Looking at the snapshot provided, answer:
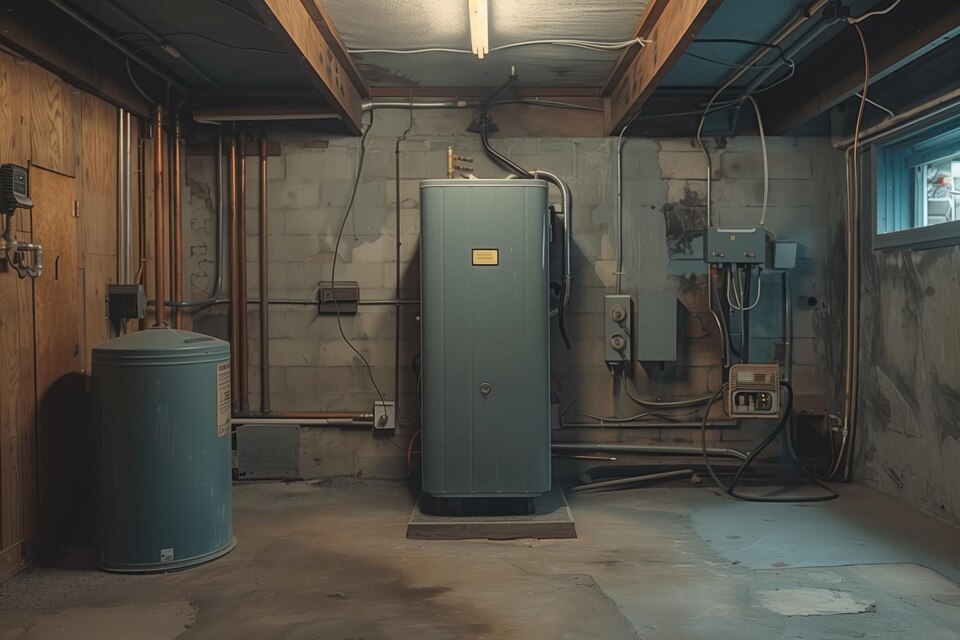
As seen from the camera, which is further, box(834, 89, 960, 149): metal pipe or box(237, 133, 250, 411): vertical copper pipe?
box(237, 133, 250, 411): vertical copper pipe

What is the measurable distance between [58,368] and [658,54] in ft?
9.51

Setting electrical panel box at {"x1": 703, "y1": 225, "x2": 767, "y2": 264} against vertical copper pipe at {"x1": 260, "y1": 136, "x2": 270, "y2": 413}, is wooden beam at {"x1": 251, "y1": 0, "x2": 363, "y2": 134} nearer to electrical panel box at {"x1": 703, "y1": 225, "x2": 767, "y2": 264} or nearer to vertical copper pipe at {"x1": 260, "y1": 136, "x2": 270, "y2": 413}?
vertical copper pipe at {"x1": 260, "y1": 136, "x2": 270, "y2": 413}

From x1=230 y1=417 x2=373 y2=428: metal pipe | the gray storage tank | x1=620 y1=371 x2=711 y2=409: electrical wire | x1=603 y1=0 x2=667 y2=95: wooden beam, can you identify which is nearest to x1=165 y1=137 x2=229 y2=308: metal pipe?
x1=230 y1=417 x2=373 y2=428: metal pipe

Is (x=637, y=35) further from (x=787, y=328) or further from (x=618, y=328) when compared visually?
(x=787, y=328)

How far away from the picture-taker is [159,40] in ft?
11.6

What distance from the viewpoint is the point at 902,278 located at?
400 cm

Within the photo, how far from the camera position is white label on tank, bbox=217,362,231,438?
3.19 m

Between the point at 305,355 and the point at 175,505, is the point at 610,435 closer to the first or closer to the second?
the point at 305,355

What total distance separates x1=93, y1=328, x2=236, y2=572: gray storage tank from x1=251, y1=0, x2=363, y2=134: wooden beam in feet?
4.22

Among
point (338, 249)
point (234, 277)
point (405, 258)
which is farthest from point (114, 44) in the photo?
point (405, 258)

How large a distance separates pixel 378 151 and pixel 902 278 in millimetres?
2977

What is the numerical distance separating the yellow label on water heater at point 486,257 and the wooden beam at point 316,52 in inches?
41.7

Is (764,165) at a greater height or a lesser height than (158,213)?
greater

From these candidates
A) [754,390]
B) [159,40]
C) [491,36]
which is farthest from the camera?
[754,390]
